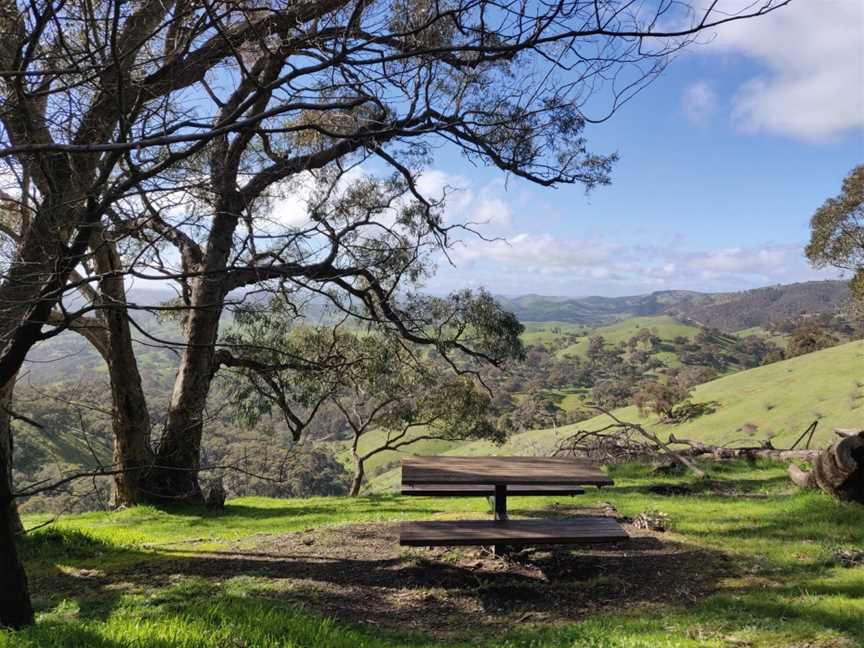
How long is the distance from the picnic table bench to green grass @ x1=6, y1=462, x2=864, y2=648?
78 cm

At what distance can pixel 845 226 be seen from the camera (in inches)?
945

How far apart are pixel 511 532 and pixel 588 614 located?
905 millimetres

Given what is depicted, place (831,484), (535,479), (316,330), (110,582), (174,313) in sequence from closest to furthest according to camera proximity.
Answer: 1. (535,479)
2. (110,582)
3. (831,484)
4. (174,313)
5. (316,330)

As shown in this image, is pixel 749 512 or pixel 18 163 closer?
pixel 18 163

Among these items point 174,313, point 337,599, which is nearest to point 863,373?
point 174,313

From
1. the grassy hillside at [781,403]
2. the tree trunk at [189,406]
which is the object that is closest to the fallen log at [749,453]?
the tree trunk at [189,406]

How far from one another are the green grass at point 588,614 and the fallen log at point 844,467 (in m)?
0.15

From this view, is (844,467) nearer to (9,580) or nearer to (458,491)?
(458,491)

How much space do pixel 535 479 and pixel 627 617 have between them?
1.24 meters

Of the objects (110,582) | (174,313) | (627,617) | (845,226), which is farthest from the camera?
(845,226)

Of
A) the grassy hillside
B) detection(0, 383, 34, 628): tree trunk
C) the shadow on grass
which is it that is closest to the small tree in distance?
the shadow on grass

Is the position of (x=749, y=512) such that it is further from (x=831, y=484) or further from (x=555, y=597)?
(x=555, y=597)

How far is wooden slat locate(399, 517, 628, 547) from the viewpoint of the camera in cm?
474

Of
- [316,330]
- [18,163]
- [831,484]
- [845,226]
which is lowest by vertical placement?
[831,484]
